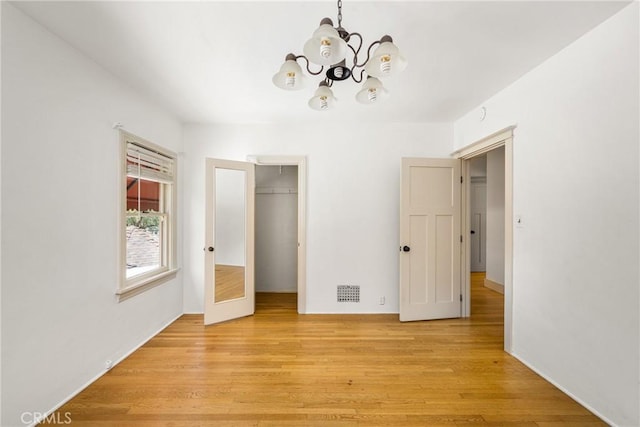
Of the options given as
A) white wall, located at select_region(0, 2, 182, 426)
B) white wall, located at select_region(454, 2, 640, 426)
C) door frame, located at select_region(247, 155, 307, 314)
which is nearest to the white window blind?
white wall, located at select_region(0, 2, 182, 426)

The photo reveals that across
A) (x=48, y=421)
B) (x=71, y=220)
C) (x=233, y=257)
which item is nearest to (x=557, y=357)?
(x=233, y=257)

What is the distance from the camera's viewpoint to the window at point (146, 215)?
255cm

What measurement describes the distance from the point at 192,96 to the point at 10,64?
54.6 inches

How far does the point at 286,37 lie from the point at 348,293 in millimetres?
2936

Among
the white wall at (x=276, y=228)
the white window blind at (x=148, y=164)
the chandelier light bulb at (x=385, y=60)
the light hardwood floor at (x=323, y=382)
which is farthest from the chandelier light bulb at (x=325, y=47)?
the white wall at (x=276, y=228)

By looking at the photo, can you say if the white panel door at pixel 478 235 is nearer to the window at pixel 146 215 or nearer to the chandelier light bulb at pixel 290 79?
the chandelier light bulb at pixel 290 79

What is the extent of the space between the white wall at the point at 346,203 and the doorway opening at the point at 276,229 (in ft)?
3.92

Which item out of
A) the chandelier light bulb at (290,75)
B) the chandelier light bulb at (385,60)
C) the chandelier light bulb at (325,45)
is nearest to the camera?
the chandelier light bulb at (325,45)

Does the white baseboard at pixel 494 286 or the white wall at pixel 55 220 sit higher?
the white wall at pixel 55 220

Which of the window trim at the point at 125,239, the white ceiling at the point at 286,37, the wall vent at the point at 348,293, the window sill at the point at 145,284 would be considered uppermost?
the white ceiling at the point at 286,37

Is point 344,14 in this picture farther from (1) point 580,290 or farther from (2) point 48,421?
(2) point 48,421

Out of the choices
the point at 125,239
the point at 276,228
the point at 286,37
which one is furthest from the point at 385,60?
the point at 276,228

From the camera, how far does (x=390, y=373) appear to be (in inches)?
87.6

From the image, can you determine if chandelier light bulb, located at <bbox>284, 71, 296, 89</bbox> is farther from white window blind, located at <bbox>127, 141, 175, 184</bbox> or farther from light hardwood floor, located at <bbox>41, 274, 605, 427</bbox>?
light hardwood floor, located at <bbox>41, 274, 605, 427</bbox>
